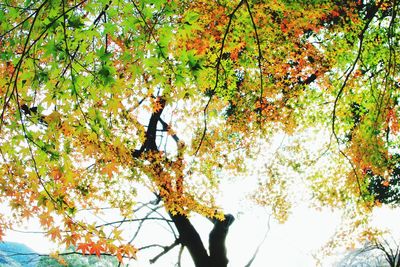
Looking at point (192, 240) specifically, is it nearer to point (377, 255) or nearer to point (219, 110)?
point (219, 110)

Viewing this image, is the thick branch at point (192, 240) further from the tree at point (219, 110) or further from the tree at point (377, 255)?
the tree at point (377, 255)

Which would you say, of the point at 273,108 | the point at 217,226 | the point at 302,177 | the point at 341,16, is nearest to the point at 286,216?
the point at 302,177

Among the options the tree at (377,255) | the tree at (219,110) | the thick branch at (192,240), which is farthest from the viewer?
the tree at (377,255)

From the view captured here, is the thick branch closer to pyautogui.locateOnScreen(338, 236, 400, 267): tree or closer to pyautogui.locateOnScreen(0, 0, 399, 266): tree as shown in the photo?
pyautogui.locateOnScreen(0, 0, 399, 266): tree

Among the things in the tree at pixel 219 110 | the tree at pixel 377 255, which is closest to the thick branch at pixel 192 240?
the tree at pixel 219 110

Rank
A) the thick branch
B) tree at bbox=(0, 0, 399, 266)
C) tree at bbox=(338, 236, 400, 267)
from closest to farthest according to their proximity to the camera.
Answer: tree at bbox=(0, 0, 399, 266)
the thick branch
tree at bbox=(338, 236, 400, 267)

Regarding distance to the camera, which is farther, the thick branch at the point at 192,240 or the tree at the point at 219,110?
the thick branch at the point at 192,240

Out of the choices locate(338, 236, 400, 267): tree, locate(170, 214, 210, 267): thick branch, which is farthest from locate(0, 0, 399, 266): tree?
locate(338, 236, 400, 267): tree

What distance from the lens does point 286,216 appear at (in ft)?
41.2

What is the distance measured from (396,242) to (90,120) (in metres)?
17.6

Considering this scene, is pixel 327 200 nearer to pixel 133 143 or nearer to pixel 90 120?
pixel 133 143

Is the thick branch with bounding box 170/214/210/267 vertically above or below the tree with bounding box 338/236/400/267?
below

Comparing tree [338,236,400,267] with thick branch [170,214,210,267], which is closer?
thick branch [170,214,210,267]

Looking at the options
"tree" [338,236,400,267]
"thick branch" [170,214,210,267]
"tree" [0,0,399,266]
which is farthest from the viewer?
"tree" [338,236,400,267]
